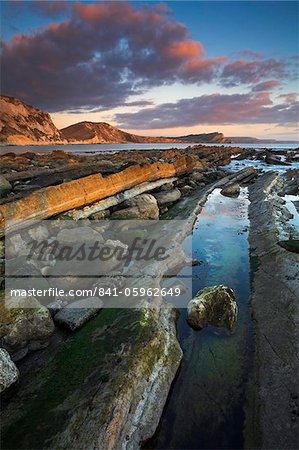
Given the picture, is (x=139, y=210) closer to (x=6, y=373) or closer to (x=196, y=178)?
(x=6, y=373)

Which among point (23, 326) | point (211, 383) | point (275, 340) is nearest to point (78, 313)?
point (23, 326)

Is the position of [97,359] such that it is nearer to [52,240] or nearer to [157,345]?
[157,345]

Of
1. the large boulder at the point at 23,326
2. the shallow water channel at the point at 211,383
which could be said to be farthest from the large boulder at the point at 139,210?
the large boulder at the point at 23,326

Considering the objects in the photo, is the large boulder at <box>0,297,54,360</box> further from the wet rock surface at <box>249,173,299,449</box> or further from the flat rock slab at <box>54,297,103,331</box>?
the wet rock surface at <box>249,173,299,449</box>

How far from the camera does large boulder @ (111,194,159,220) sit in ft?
68.0

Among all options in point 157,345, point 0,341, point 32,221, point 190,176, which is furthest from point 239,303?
point 190,176

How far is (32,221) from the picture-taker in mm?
16438

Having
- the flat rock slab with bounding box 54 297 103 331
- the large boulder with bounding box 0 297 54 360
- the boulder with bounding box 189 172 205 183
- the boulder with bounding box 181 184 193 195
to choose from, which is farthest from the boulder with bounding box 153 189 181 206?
the large boulder with bounding box 0 297 54 360

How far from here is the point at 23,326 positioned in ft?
29.9

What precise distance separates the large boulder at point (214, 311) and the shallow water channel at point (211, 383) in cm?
26

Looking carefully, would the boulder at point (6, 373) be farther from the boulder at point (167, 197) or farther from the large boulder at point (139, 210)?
the boulder at point (167, 197)

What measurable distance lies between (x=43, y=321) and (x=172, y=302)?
192 inches

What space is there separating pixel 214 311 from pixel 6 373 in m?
6.49

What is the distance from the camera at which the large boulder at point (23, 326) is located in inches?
348
